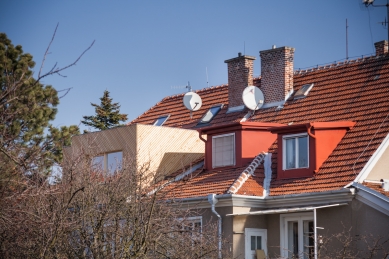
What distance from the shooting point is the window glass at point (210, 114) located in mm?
29491

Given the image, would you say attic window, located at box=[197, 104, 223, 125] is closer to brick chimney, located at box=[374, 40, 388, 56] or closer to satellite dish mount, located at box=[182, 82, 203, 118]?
satellite dish mount, located at box=[182, 82, 203, 118]

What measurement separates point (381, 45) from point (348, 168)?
268 inches

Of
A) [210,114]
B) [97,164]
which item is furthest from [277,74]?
[97,164]

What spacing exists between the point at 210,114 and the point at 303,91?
414cm

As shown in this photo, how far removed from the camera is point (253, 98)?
27.6 m

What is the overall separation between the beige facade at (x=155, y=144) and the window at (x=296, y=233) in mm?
4930

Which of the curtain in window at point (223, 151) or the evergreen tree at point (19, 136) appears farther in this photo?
the curtain in window at point (223, 151)

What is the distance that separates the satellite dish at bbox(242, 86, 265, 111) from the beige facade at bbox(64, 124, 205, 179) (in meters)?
2.05

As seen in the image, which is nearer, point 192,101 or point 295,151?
point 295,151

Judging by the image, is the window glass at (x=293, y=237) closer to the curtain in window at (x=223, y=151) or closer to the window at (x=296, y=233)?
the window at (x=296, y=233)

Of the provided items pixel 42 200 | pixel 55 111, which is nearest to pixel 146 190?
pixel 42 200

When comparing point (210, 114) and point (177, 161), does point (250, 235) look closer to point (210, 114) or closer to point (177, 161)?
point (177, 161)

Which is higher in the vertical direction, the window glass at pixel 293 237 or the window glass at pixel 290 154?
the window glass at pixel 290 154

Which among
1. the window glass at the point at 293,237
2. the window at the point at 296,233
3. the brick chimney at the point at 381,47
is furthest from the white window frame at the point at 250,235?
the brick chimney at the point at 381,47
